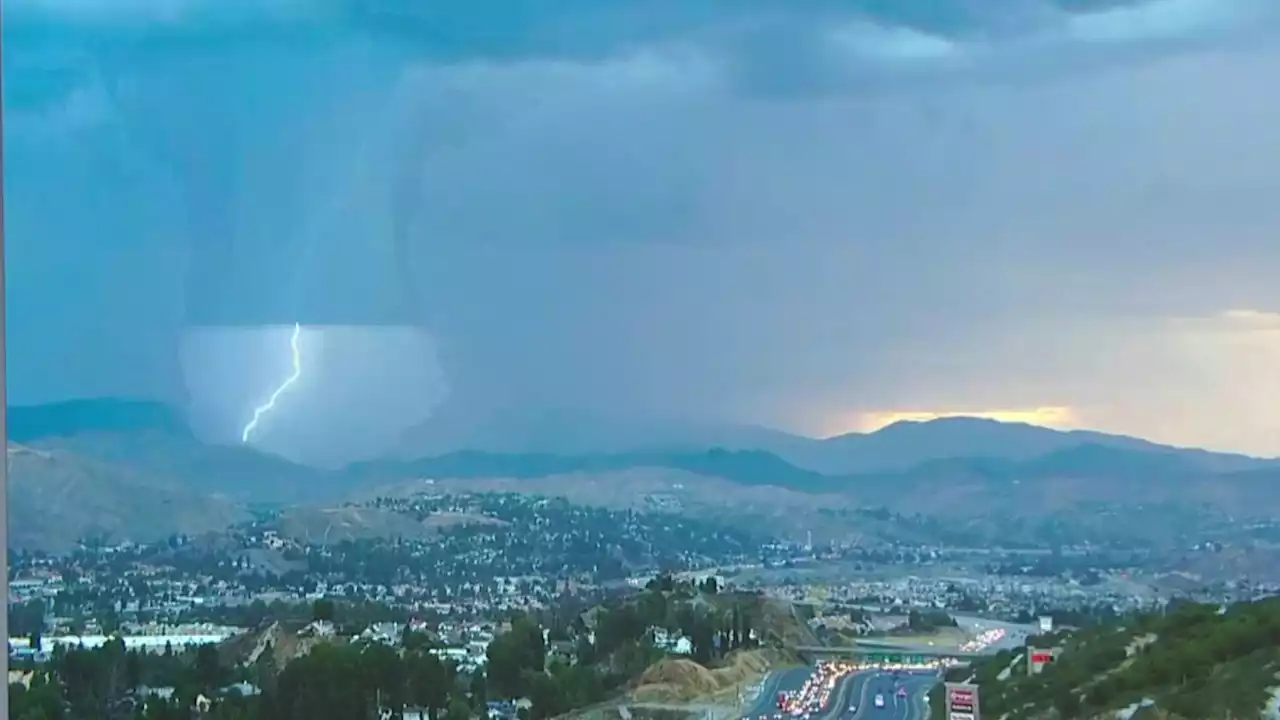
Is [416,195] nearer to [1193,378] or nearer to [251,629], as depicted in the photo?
[251,629]

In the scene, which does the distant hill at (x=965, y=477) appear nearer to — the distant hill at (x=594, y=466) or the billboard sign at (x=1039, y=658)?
the distant hill at (x=594, y=466)

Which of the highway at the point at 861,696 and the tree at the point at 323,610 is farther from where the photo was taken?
the tree at the point at 323,610

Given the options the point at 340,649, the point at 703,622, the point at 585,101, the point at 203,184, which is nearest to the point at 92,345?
the point at 203,184

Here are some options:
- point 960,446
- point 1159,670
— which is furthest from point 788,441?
point 1159,670

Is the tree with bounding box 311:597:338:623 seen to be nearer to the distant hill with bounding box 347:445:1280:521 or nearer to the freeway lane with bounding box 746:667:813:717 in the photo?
the distant hill with bounding box 347:445:1280:521

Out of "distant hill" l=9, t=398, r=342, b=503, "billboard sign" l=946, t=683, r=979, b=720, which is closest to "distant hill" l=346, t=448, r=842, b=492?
"distant hill" l=9, t=398, r=342, b=503

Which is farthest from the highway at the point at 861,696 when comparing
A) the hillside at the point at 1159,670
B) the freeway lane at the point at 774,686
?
the hillside at the point at 1159,670
